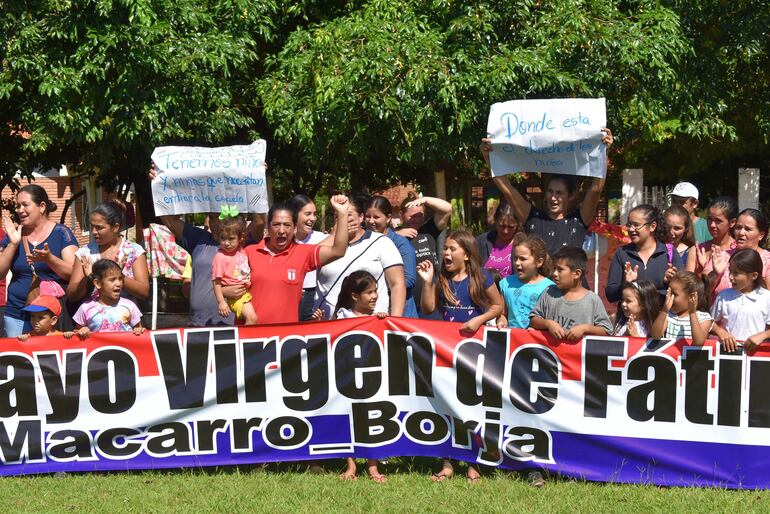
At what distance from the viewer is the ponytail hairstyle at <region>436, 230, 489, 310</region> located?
691 centimetres

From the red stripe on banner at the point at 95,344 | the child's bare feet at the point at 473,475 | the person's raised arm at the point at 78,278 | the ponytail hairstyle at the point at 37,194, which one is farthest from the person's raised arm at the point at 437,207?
the ponytail hairstyle at the point at 37,194

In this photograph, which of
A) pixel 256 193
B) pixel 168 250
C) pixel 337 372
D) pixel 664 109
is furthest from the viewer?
pixel 664 109

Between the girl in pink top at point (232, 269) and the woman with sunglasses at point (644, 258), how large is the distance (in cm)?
242

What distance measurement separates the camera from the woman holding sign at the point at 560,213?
765 cm

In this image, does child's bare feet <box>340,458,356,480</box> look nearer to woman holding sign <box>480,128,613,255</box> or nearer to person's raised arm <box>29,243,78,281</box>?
woman holding sign <box>480,128,613,255</box>

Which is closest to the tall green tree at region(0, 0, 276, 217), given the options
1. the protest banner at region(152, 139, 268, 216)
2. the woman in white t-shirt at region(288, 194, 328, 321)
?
the protest banner at region(152, 139, 268, 216)

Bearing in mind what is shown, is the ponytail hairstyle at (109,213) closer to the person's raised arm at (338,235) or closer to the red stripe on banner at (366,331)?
the red stripe on banner at (366,331)

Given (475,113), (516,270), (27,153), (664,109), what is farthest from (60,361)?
(27,153)

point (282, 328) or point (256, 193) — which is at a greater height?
point (256, 193)

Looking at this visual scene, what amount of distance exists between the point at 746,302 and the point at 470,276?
165 cm

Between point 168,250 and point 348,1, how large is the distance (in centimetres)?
613

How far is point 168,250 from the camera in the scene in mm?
10234

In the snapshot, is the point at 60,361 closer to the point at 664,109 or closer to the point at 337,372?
the point at 337,372

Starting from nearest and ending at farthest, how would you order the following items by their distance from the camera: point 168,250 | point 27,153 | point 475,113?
1. point 168,250
2. point 475,113
3. point 27,153
